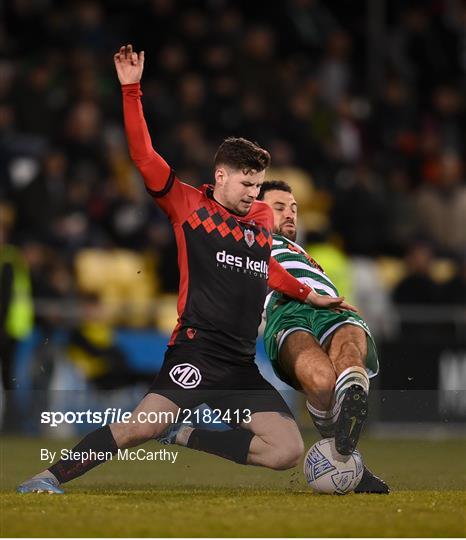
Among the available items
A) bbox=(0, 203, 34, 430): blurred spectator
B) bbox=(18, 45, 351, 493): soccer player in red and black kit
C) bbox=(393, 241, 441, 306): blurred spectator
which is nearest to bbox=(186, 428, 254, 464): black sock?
bbox=(18, 45, 351, 493): soccer player in red and black kit

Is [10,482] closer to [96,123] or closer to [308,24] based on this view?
[96,123]

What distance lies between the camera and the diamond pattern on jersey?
7375 mm

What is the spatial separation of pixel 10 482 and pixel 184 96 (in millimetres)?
8540

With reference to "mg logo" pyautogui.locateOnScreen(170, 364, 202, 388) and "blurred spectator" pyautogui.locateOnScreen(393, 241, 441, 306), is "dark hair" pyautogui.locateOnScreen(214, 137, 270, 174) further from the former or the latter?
"blurred spectator" pyautogui.locateOnScreen(393, 241, 441, 306)

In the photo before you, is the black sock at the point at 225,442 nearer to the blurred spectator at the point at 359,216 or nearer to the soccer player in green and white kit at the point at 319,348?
the soccer player in green and white kit at the point at 319,348

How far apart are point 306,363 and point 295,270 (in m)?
0.78

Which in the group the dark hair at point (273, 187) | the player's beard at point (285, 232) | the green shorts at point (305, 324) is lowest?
the green shorts at point (305, 324)

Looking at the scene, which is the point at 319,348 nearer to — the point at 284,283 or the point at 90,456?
the point at 284,283

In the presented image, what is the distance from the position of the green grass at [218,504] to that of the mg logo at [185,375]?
21.7 inches

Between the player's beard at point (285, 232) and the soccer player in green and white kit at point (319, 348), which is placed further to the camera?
the player's beard at point (285, 232)

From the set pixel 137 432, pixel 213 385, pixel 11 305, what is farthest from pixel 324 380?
pixel 11 305

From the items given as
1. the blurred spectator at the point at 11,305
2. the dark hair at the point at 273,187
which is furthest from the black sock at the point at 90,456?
the blurred spectator at the point at 11,305

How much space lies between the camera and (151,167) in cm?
711

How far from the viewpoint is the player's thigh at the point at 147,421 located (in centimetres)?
701
